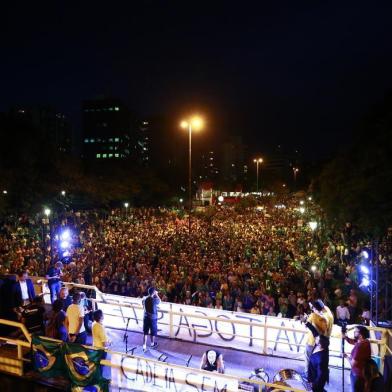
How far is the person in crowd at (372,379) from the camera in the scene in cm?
586

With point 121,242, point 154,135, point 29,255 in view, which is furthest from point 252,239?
point 154,135

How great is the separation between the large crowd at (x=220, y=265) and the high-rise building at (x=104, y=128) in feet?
311

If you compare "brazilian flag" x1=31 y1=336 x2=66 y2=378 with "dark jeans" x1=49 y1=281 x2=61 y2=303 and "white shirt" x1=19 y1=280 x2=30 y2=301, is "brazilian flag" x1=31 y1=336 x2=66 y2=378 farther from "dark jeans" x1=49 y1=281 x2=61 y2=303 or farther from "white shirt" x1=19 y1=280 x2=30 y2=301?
"dark jeans" x1=49 y1=281 x2=61 y2=303

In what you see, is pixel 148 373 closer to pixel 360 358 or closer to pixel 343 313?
pixel 360 358

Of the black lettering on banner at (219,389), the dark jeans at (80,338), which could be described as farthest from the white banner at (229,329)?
the black lettering on banner at (219,389)

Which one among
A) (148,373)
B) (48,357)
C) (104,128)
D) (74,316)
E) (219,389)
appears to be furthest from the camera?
(104,128)

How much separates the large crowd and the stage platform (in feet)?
9.42

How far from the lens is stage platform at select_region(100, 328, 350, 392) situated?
25.0 ft

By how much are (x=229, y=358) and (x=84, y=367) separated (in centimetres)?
308

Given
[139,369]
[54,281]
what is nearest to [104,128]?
[54,281]

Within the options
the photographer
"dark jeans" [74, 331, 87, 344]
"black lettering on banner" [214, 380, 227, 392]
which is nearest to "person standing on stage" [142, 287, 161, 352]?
"dark jeans" [74, 331, 87, 344]

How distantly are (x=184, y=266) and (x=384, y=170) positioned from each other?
33.9 ft

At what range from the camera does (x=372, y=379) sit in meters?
5.88

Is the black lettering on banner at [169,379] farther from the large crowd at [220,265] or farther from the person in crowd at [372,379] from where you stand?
the large crowd at [220,265]
